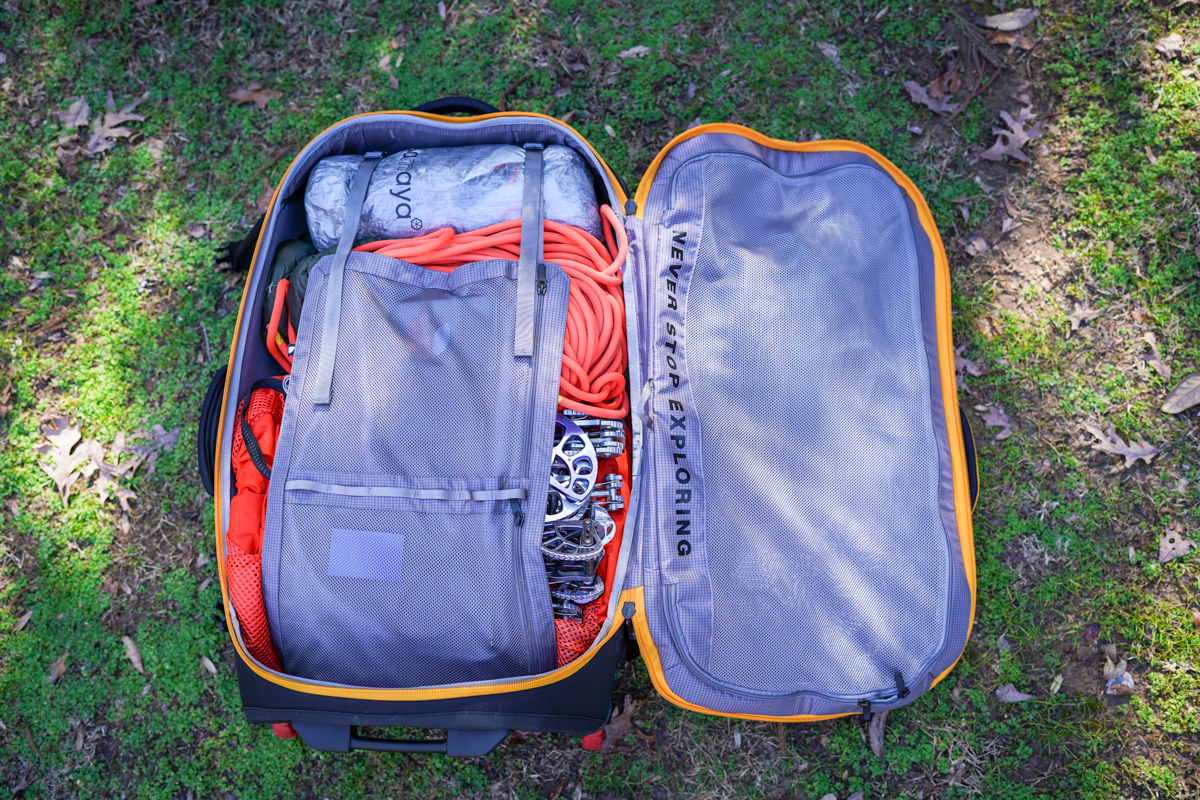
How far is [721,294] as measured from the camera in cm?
227

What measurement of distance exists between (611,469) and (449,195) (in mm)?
1098

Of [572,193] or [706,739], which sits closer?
[572,193]

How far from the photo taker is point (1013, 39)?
296 cm

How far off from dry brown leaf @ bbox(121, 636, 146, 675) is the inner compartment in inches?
82.5

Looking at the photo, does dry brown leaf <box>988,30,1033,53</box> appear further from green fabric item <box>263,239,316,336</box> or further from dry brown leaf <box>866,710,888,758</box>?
green fabric item <box>263,239,316,336</box>

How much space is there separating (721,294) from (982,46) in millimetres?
1873

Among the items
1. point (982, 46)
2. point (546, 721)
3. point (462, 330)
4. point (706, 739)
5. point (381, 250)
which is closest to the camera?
point (546, 721)

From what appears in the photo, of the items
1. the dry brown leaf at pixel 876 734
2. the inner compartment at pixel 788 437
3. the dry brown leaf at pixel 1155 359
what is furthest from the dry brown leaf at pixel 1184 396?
the dry brown leaf at pixel 876 734

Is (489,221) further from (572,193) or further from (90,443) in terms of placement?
(90,443)

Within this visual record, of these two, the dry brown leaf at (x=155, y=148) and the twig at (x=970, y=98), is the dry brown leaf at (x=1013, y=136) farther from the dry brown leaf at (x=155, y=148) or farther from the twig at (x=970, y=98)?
the dry brown leaf at (x=155, y=148)

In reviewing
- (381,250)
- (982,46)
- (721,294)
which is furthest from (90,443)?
(982,46)

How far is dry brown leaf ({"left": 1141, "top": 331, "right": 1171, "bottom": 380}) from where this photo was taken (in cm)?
278

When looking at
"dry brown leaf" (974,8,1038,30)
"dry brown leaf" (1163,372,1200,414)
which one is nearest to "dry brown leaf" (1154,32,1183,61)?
"dry brown leaf" (974,8,1038,30)

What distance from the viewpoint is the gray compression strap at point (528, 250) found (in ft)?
6.88
